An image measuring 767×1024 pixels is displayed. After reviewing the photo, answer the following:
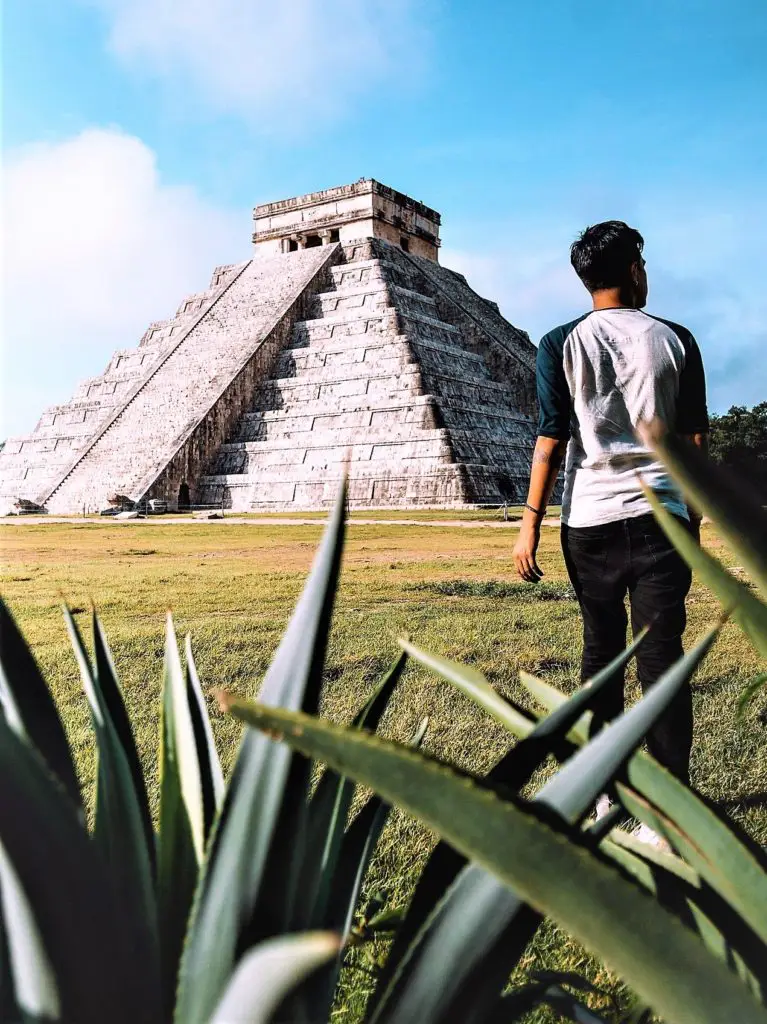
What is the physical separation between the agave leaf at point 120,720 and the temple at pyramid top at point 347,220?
24.2 m

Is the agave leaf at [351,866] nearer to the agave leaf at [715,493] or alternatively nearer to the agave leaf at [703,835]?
the agave leaf at [703,835]

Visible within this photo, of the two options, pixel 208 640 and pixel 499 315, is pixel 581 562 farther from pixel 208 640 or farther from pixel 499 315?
pixel 499 315

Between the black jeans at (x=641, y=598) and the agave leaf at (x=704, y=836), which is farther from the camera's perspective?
the black jeans at (x=641, y=598)

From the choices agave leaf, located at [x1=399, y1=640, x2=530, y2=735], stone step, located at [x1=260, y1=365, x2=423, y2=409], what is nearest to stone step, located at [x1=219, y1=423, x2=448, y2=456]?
stone step, located at [x1=260, y1=365, x2=423, y2=409]

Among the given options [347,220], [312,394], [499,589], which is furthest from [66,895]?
[347,220]

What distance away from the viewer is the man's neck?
7.72 ft

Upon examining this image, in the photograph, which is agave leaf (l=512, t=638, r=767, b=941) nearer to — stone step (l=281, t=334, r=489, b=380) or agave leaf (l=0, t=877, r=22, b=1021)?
agave leaf (l=0, t=877, r=22, b=1021)

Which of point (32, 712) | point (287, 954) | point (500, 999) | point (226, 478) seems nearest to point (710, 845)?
point (500, 999)

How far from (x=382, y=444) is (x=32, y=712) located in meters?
16.0

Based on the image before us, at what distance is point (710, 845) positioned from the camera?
67 centimetres

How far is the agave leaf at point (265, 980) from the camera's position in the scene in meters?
0.43

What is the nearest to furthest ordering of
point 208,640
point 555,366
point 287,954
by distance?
1. point 287,954
2. point 555,366
3. point 208,640

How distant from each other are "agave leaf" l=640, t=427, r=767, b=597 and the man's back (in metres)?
1.74

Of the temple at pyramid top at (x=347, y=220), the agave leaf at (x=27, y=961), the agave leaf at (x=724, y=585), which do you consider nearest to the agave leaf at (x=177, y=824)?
the agave leaf at (x=27, y=961)
